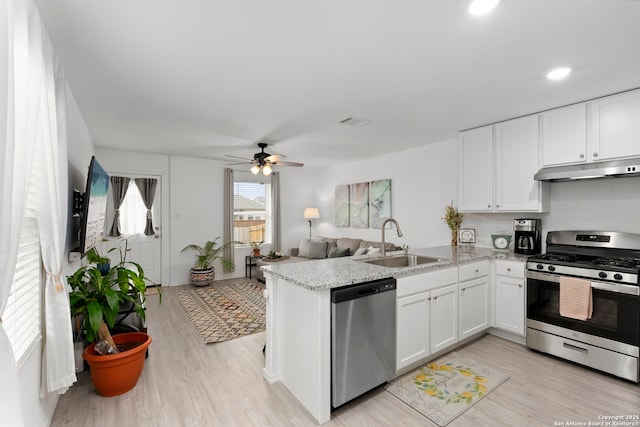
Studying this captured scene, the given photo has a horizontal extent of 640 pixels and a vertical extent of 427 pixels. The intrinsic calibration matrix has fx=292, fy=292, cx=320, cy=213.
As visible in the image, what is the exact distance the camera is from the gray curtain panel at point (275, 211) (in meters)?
6.51

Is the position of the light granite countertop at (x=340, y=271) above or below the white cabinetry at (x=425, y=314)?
above

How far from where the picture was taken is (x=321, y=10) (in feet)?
5.20

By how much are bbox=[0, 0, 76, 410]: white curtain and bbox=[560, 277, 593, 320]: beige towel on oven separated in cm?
359

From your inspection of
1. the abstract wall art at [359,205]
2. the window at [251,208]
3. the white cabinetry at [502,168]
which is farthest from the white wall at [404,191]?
the white cabinetry at [502,168]

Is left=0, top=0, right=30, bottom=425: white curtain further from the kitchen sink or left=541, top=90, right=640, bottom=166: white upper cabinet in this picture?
left=541, top=90, right=640, bottom=166: white upper cabinet

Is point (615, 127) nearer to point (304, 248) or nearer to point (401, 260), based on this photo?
point (401, 260)

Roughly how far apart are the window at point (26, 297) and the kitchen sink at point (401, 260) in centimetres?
240

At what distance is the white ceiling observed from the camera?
160 centimetres

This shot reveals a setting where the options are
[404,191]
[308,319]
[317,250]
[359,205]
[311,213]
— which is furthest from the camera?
[311,213]

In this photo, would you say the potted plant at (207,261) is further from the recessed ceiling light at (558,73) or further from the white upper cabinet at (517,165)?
the recessed ceiling light at (558,73)

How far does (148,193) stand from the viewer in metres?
5.32

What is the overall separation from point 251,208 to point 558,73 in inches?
214

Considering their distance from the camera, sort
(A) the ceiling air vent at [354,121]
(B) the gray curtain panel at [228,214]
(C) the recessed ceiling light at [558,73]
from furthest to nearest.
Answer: (B) the gray curtain panel at [228,214], (A) the ceiling air vent at [354,121], (C) the recessed ceiling light at [558,73]

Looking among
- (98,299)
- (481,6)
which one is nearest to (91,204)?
(98,299)
